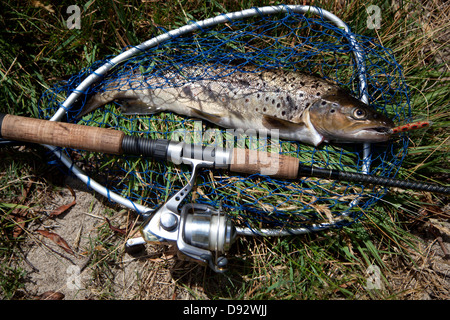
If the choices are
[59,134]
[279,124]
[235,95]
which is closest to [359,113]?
[279,124]

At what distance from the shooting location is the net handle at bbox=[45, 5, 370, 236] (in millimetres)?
2705

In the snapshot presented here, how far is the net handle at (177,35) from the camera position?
2705mm

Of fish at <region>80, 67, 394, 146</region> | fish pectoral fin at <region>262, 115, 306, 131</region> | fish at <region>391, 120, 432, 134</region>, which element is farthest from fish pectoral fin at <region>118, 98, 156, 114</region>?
fish at <region>391, 120, 432, 134</region>

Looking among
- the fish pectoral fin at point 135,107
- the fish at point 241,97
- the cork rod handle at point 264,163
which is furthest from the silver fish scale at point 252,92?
the cork rod handle at point 264,163

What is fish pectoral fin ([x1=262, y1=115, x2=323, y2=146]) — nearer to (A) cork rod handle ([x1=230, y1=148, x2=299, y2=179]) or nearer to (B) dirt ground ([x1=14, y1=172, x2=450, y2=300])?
(A) cork rod handle ([x1=230, y1=148, x2=299, y2=179])

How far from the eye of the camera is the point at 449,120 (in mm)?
2949

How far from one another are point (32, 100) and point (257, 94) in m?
2.05

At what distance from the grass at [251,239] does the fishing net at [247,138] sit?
17 cm

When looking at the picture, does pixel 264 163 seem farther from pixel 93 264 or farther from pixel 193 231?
pixel 93 264

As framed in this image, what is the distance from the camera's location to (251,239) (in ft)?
9.37

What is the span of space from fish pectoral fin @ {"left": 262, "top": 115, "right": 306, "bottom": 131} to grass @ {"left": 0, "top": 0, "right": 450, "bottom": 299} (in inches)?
36.9

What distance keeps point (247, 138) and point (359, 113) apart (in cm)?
96

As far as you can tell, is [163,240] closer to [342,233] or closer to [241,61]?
[342,233]
